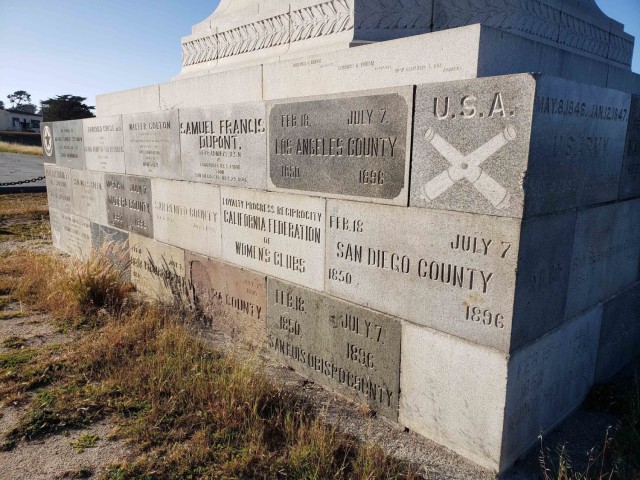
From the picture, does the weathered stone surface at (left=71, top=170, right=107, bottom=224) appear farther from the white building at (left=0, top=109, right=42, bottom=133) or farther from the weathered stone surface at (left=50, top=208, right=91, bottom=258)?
the white building at (left=0, top=109, right=42, bottom=133)

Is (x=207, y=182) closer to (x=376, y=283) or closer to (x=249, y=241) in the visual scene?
(x=249, y=241)

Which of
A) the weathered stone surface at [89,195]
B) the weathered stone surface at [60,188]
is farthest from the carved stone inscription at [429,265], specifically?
the weathered stone surface at [60,188]

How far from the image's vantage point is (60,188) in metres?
7.77

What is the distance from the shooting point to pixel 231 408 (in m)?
3.10

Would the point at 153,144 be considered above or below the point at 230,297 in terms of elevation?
above

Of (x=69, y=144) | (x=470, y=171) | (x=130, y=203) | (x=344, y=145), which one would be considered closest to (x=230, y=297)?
(x=344, y=145)

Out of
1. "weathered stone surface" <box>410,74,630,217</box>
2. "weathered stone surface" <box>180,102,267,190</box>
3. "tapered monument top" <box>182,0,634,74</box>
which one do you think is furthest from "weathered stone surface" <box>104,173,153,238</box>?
"weathered stone surface" <box>410,74,630,217</box>

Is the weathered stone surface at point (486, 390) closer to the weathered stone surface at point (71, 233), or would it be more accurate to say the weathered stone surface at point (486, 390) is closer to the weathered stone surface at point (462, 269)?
the weathered stone surface at point (462, 269)

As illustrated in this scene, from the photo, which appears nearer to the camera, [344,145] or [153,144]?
[344,145]

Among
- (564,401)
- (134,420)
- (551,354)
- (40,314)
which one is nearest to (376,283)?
(551,354)

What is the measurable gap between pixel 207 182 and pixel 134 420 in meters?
2.41

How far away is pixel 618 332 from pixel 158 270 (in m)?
4.62

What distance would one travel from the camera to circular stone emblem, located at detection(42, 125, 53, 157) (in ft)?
26.0

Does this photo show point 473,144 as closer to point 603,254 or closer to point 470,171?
point 470,171
